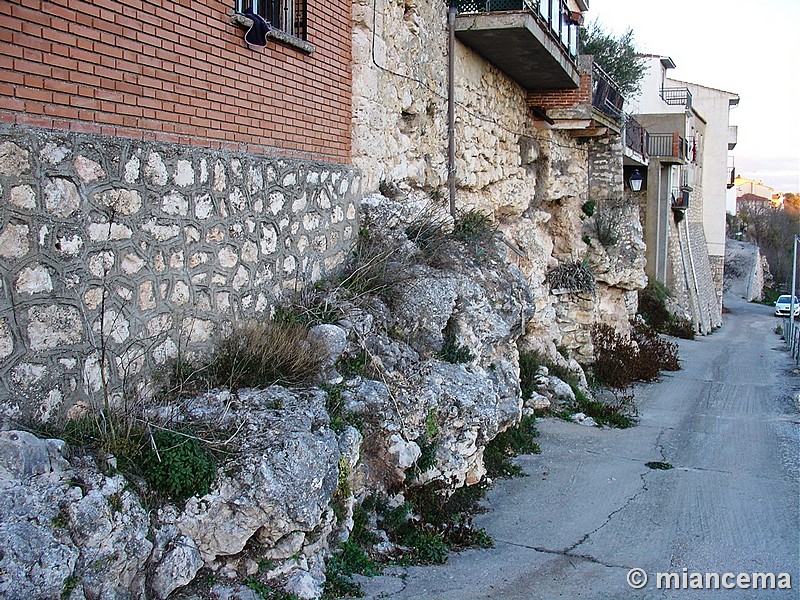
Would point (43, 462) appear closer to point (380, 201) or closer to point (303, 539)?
point (303, 539)

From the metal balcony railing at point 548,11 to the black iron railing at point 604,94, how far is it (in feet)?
6.03

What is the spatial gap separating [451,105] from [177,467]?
288 inches

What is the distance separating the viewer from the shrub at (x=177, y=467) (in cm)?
407

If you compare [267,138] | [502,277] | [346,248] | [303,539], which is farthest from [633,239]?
[303,539]

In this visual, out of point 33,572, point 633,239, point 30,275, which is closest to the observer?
point 33,572

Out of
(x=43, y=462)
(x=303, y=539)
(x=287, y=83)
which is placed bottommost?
(x=303, y=539)

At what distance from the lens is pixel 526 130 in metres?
13.9

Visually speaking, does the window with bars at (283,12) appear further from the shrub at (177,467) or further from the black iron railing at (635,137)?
the black iron railing at (635,137)

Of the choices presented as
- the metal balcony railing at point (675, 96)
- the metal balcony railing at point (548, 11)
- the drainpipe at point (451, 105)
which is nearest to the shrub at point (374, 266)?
the drainpipe at point (451, 105)

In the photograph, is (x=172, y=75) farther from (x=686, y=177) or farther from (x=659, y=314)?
(x=686, y=177)

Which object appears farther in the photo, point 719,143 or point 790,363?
point 719,143

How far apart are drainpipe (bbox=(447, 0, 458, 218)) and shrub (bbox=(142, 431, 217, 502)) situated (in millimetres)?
6358

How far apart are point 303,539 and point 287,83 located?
405 cm

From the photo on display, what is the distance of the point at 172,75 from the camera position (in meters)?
5.20
